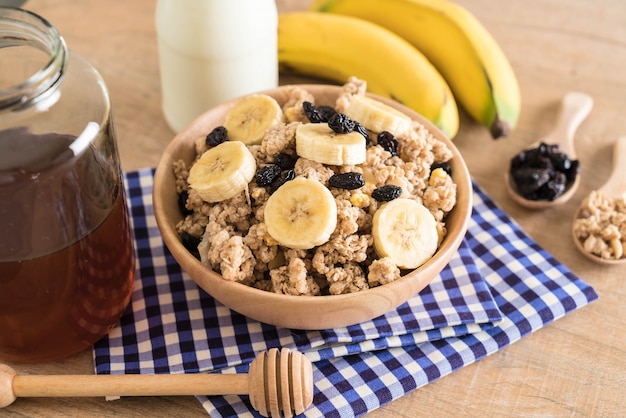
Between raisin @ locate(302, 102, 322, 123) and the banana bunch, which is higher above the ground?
raisin @ locate(302, 102, 322, 123)

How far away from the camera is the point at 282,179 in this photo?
3.59 feet

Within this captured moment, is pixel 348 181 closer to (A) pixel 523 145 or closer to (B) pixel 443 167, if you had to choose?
(B) pixel 443 167

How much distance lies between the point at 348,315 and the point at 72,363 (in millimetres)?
440

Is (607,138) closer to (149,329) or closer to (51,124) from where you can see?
(149,329)

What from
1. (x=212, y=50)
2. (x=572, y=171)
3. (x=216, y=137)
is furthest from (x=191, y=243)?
(x=572, y=171)

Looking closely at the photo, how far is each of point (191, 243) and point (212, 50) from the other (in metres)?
0.43

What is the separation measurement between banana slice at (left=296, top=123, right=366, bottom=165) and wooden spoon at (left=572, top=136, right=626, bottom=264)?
488 mm

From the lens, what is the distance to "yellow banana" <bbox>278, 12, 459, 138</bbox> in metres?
1.48

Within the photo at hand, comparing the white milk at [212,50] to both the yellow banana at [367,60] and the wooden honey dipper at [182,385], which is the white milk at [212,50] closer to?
the yellow banana at [367,60]

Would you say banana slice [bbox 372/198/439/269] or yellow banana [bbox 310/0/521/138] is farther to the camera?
yellow banana [bbox 310/0/521/138]

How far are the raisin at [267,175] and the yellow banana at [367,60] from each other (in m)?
0.48

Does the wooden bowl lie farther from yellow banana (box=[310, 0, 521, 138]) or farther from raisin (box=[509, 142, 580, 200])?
yellow banana (box=[310, 0, 521, 138])

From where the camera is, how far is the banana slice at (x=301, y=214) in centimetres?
102

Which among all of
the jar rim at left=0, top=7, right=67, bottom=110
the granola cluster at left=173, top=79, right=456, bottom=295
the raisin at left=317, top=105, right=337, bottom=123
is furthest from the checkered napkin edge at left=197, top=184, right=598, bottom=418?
the jar rim at left=0, top=7, right=67, bottom=110
